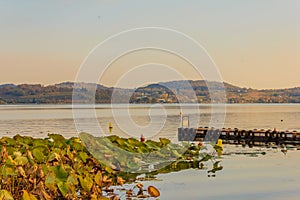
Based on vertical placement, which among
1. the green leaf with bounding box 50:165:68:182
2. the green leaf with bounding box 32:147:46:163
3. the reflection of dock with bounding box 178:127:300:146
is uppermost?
the green leaf with bounding box 32:147:46:163

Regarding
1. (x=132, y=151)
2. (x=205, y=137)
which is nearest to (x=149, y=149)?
(x=132, y=151)

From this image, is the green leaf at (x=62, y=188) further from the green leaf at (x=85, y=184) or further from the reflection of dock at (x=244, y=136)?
the reflection of dock at (x=244, y=136)

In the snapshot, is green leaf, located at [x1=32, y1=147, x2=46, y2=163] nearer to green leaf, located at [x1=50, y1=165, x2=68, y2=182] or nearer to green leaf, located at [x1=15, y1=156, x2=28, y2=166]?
green leaf, located at [x1=50, y1=165, x2=68, y2=182]

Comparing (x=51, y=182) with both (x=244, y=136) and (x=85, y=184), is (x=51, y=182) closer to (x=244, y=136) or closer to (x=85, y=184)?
(x=85, y=184)

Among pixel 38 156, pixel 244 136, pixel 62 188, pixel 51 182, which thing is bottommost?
pixel 244 136

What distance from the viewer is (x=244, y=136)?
37.8 metres

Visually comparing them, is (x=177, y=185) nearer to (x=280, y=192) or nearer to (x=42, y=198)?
(x=280, y=192)

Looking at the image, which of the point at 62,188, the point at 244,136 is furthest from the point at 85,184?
the point at 244,136

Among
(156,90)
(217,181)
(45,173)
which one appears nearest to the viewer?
(45,173)

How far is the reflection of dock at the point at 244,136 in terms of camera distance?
35469 mm

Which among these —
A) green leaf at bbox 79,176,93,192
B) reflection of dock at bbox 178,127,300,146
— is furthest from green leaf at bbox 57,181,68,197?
reflection of dock at bbox 178,127,300,146

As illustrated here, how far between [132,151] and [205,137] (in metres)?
23.9

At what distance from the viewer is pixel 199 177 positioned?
17125mm

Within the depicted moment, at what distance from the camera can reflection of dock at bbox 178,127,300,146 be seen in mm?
35469
